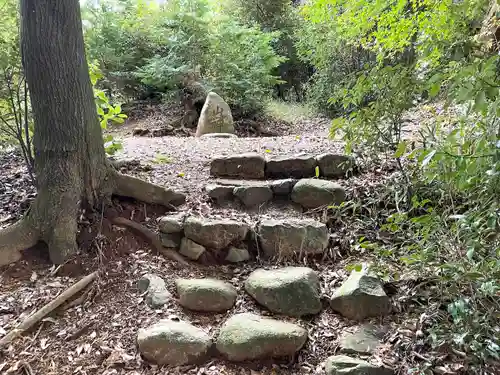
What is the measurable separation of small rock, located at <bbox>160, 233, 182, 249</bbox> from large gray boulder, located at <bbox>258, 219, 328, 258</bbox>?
624mm

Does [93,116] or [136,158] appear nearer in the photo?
[93,116]

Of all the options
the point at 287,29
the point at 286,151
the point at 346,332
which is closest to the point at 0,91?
the point at 286,151

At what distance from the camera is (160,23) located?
8445mm

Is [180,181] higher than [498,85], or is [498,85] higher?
[498,85]

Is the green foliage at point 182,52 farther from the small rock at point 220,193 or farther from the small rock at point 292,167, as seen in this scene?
the small rock at point 220,193

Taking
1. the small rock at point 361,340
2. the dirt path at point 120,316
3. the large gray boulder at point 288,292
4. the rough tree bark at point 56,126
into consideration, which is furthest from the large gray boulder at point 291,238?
the rough tree bark at point 56,126

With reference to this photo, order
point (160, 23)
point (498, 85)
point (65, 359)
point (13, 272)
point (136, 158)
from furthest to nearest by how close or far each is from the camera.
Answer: point (160, 23), point (136, 158), point (13, 272), point (65, 359), point (498, 85)

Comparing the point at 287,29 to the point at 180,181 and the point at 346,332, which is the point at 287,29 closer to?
the point at 180,181

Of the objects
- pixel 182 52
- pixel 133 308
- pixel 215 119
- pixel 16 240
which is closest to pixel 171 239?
pixel 133 308

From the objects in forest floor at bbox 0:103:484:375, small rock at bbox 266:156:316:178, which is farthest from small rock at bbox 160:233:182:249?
small rock at bbox 266:156:316:178

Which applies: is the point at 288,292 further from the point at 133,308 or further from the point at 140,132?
the point at 140,132

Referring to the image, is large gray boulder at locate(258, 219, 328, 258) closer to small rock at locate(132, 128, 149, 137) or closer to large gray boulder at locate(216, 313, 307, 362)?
large gray boulder at locate(216, 313, 307, 362)

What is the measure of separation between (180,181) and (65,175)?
1.02 meters

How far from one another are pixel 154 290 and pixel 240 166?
61.8 inches
